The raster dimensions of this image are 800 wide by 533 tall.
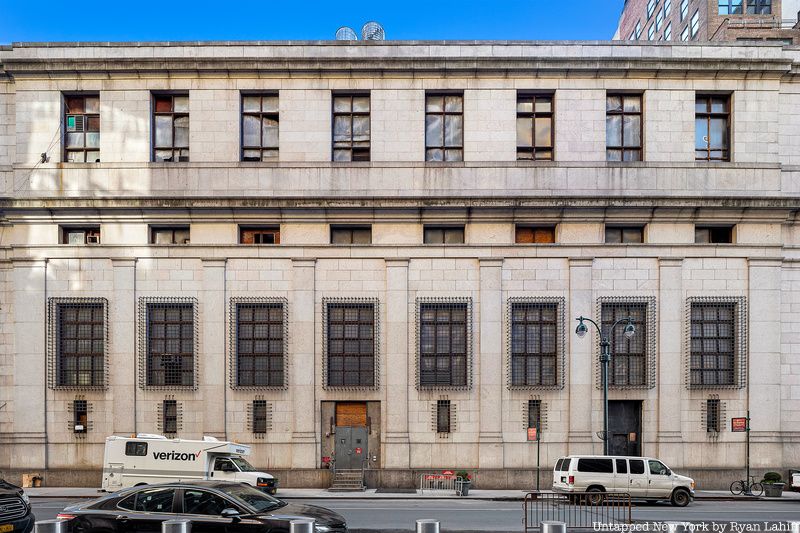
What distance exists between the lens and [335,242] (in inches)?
1090

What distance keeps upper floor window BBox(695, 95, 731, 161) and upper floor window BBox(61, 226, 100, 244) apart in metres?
26.5

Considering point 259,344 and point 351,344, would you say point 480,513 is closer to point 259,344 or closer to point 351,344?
point 351,344

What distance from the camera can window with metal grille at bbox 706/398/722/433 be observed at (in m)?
26.6

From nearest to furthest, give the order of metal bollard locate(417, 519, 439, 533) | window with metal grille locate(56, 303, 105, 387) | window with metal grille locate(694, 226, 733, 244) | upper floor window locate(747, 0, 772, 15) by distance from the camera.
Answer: metal bollard locate(417, 519, 439, 533)
window with metal grille locate(56, 303, 105, 387)
window with metal grille locate(694, 226, 733, 244)
upper floor window locate(747, 0, 772, 15)

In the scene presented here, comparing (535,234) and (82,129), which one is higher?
(82,129)

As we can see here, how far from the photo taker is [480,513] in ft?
64.8

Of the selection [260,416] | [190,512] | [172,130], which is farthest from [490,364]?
[172,130]

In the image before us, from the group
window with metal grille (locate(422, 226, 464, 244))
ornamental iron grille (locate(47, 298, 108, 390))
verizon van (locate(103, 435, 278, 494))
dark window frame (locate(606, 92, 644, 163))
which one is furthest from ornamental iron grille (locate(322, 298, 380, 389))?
dark window frame (locate(606, 92, 644, 163))

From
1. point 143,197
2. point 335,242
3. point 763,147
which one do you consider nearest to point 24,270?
point 143,197

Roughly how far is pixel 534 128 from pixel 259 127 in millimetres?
12039

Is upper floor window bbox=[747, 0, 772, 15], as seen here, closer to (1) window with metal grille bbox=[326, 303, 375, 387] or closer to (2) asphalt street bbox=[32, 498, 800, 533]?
(2) asphalt street bbox=[32, 498, 800, 533]

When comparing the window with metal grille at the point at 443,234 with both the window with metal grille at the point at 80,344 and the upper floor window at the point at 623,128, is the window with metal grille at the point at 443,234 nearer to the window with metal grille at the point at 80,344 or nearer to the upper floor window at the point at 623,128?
the upper floor window at the point at 623,128

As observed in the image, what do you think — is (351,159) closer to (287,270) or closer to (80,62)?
(287,270)

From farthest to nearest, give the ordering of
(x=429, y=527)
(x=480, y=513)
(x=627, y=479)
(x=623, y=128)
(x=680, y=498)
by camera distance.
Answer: (x=623, y=128) → (x=680, y=498) → (x=627, y=479) → (x=480, y=513) → (x=429, y=527)
